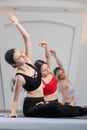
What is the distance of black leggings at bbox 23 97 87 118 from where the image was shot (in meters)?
1.61

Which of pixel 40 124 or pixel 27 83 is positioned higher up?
pixel 27 83

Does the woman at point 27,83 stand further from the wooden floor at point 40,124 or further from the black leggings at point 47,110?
the wooden floor at point 40,124

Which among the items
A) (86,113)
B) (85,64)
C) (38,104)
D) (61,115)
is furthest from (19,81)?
(85,64)

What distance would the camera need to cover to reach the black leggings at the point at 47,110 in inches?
63.2

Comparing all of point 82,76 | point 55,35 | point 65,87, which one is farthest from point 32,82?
point 82,76

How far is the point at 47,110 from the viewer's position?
1.60m

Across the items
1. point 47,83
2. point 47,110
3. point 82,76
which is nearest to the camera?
point 47,110

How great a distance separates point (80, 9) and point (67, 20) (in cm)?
26

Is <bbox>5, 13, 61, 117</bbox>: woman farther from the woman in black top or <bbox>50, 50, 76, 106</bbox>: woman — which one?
<bbox>50, 50, 76, 106</bbox>: woman

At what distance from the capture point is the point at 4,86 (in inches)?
145
